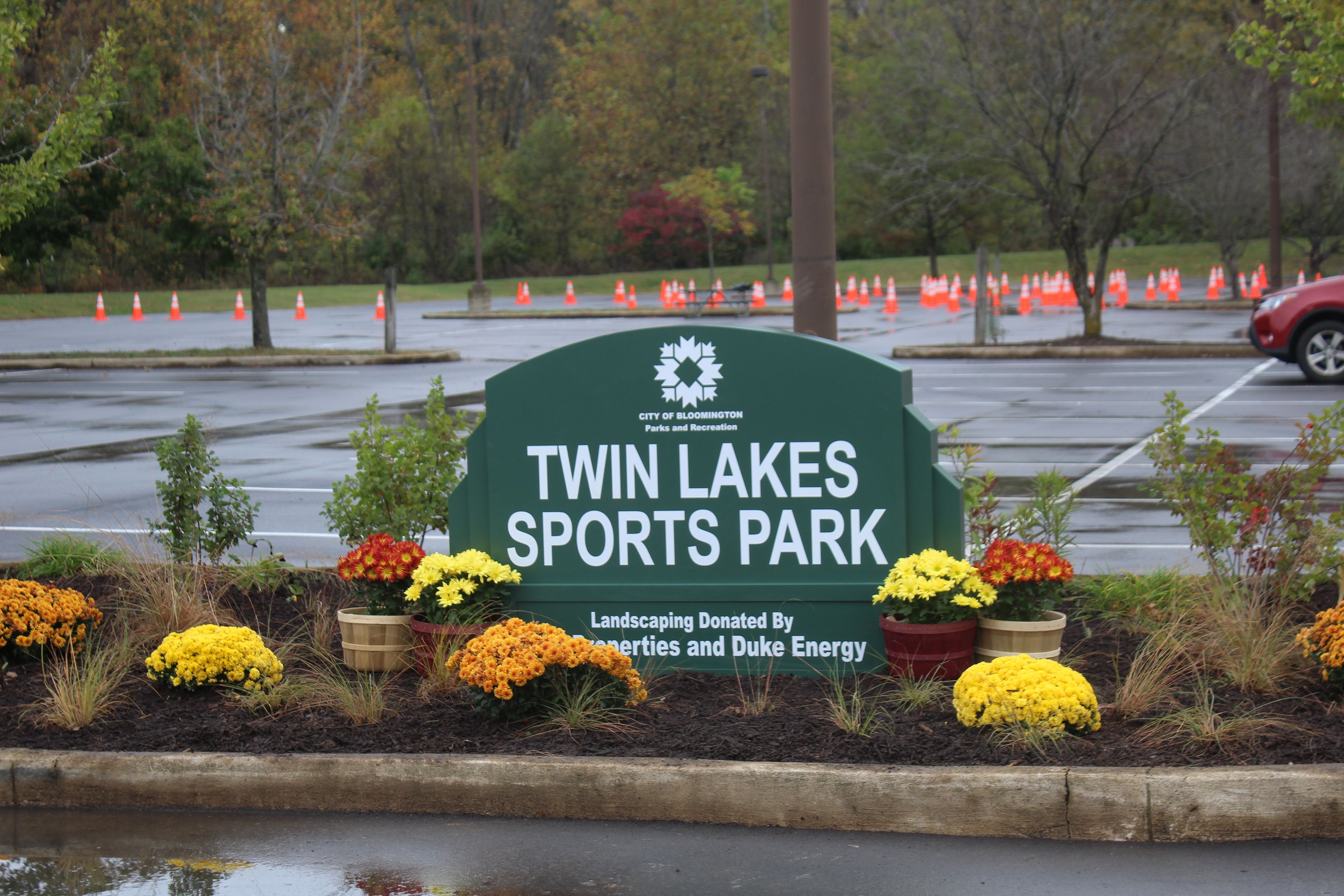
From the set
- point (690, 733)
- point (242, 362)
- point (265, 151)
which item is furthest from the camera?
point (265, 151)

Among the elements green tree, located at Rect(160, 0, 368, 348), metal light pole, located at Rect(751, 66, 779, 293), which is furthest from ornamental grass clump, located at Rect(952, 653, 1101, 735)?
metal light pole, located at Rect(751, 66, 779, 293)

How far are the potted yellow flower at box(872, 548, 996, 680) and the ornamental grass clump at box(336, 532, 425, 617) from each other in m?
1.97

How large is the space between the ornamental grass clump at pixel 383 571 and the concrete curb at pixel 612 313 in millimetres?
28284

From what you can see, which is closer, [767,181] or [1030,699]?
[1030,699]

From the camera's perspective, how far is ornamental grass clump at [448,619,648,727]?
4918 mm

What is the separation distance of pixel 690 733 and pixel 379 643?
1590 millimetres

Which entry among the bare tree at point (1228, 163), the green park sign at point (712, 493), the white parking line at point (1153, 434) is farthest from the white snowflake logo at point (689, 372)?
the bare tree at point (1228, 163)

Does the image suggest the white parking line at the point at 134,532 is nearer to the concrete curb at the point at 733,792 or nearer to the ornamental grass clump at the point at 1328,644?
the concrete curb at the point at 733,792

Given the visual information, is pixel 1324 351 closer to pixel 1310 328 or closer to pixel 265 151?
pixel 1310 328

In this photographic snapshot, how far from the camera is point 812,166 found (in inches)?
280

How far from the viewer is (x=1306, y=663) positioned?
17.4 feet

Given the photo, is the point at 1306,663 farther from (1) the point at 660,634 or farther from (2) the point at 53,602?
(2) the point at 53,602

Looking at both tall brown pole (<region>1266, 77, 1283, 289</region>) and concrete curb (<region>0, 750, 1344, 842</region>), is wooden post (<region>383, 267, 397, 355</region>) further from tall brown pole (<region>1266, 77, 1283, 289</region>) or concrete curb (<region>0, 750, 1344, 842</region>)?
concrete curb (<region>0, 750, 1344, 842</region>)

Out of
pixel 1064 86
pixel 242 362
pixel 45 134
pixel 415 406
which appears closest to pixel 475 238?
pixel 242 362
